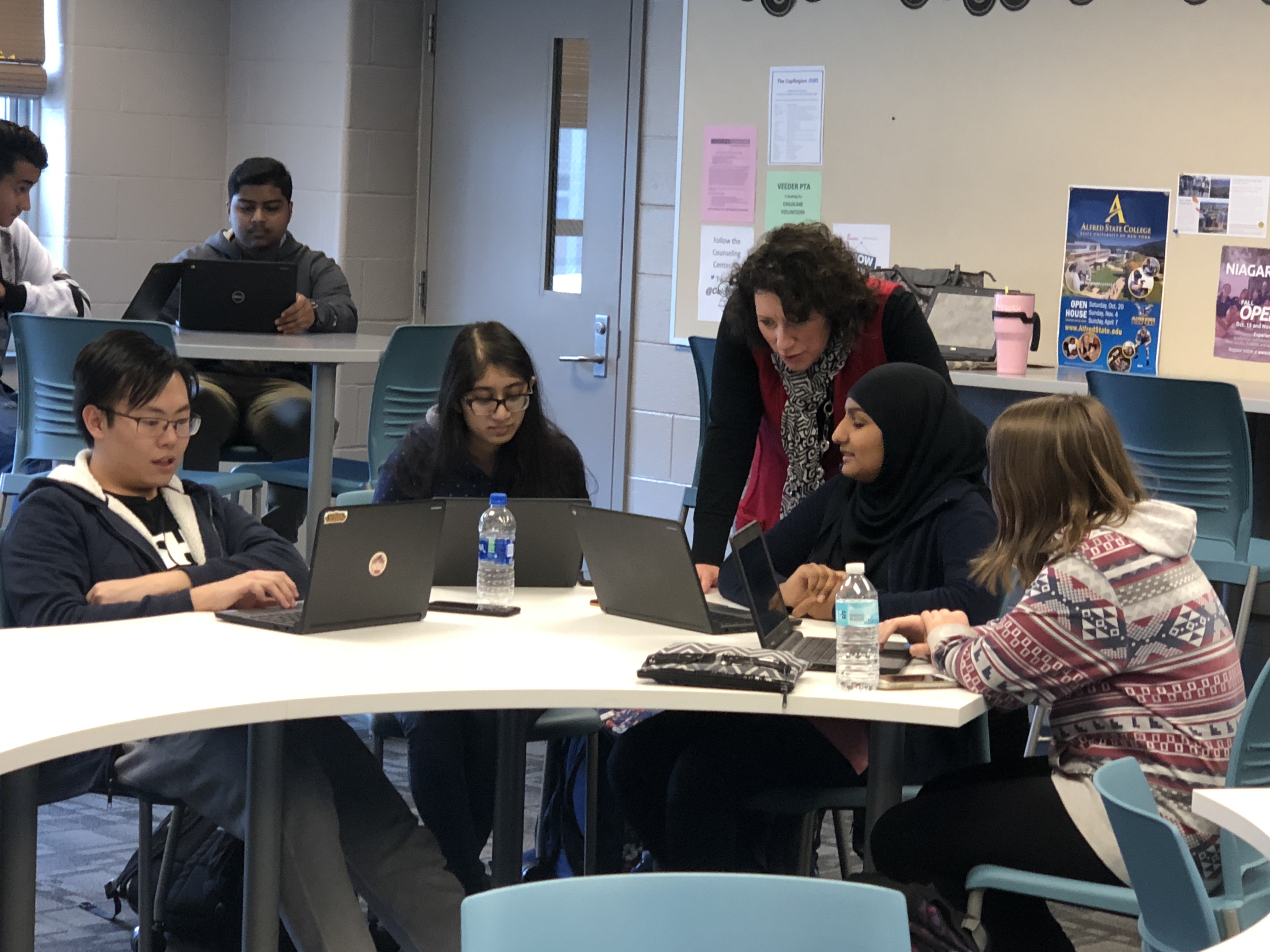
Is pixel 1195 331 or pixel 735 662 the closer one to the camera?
pixel 735 662

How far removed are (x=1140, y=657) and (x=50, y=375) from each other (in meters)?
2.91

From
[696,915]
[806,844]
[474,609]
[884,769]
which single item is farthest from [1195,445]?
[696,915]

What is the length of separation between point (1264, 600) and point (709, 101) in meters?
2.31

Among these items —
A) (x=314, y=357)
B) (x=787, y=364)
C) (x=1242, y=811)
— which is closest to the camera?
(x=1242, y=811)

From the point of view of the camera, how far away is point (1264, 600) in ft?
14.2

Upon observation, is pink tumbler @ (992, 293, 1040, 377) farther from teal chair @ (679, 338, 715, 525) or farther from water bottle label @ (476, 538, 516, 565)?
water bottle label @ (476, 538, 516, 565)

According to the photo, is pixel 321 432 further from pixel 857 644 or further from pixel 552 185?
pixel 857 644

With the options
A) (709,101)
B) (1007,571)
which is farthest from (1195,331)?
(1007,571)

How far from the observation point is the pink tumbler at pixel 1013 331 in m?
4.36

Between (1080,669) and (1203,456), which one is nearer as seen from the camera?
(1080,669)

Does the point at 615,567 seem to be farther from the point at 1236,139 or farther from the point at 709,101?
the point at 709,101

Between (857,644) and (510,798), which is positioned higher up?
(857,644)

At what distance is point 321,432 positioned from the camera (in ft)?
14.4

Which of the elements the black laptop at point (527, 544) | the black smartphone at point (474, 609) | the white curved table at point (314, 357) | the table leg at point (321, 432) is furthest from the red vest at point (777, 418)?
the table leg at point (321, 432)
